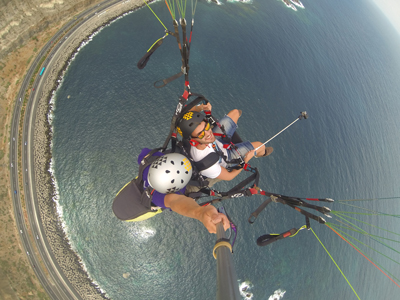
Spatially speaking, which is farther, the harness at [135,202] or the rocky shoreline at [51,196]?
the rocky shoreline at [51,196]

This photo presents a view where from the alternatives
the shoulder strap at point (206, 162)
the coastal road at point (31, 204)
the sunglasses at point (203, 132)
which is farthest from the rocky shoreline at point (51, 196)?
the sunglasses at point (203, 132)

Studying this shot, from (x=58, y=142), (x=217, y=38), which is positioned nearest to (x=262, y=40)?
(x=217, y=38)

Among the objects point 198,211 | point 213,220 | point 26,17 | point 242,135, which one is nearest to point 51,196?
point 26,17

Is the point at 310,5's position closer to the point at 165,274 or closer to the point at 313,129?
the point at 313,129

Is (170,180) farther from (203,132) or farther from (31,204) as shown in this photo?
(31,204)

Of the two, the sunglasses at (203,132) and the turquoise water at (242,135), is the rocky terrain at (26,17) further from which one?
the sunglasses at (203,132)

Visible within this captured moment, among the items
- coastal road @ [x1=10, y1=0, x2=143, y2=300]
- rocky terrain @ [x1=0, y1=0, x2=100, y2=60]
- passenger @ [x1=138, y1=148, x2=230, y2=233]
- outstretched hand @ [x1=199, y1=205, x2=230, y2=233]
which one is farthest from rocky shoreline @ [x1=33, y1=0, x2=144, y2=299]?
outstretched hand @ [x1=199, y1=205, x2=230, y2=233]
